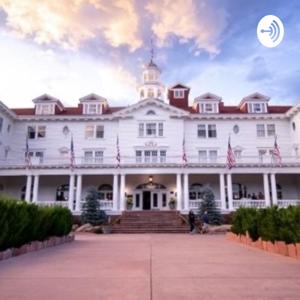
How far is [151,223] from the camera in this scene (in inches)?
976

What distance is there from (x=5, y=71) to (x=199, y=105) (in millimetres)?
19220

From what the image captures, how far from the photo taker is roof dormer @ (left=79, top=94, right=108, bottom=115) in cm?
3344

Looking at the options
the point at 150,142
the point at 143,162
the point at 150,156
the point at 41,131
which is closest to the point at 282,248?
the point at 143,162

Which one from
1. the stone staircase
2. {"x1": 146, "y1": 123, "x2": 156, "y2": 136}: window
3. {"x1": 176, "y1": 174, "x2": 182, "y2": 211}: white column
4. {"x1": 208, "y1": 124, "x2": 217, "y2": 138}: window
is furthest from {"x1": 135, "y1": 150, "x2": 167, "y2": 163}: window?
the stone staircase

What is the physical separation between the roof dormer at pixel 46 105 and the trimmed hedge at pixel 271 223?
81.9ft

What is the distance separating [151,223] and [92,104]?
50.8 feet

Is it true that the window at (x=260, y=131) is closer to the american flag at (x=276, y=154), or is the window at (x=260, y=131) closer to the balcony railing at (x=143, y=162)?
the balcony railing at (x=143, y=162)

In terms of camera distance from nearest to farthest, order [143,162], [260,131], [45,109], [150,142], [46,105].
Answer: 1. [143,162]
2. [150,142]
3. [260,131]
4. [45,109]
5. [46,105]

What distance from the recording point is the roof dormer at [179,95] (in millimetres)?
36469

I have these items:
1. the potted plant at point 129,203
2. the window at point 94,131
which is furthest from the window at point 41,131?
the potted plant at point 129,203

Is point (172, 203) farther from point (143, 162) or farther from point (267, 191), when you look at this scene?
point (267, 191)

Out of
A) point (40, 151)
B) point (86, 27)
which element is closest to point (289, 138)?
point (86, 27)

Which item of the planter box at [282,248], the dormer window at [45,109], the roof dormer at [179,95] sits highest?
the roof dormer at [179,95]

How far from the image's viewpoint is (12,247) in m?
9.22
